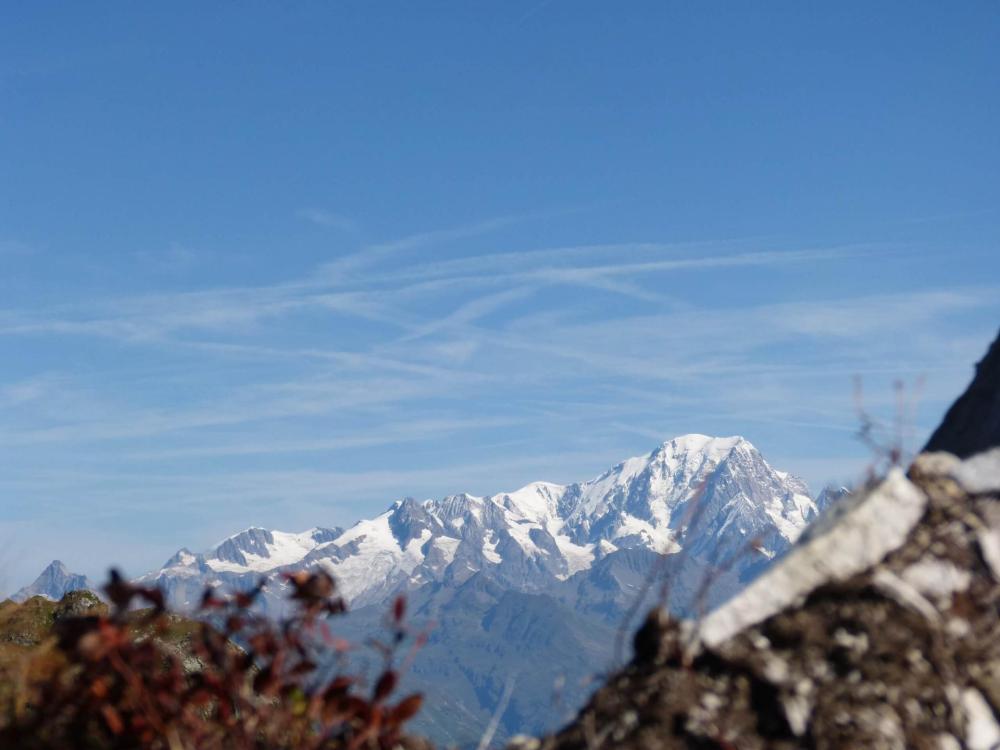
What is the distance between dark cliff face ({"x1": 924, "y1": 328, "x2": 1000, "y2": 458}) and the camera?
334 inches

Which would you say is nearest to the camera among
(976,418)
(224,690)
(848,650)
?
(224,690)

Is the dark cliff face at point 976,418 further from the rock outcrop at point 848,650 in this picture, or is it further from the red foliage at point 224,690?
the red foliage at point 224,690

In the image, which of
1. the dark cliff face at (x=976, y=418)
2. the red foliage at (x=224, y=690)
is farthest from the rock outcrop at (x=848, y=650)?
the dark cliff face at (x=976, y=418)

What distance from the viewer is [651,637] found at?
6.12 m

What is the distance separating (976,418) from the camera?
29.1 feet

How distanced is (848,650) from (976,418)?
393 cm

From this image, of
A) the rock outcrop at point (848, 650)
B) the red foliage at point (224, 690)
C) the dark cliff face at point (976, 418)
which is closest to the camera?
the red foliage at point (224, 690)

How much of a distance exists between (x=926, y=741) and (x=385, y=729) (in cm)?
273

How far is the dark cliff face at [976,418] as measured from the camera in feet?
27.8

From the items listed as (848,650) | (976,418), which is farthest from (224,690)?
(976,418)

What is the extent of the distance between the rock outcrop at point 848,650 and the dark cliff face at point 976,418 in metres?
1.82

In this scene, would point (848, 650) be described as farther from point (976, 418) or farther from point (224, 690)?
point (976, 418)

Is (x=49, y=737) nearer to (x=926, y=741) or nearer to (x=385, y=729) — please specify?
(x=385, y=729)

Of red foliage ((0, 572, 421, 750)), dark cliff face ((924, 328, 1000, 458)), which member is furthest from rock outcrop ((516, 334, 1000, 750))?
dark cliff face ((924, 328, 1000, 458))
